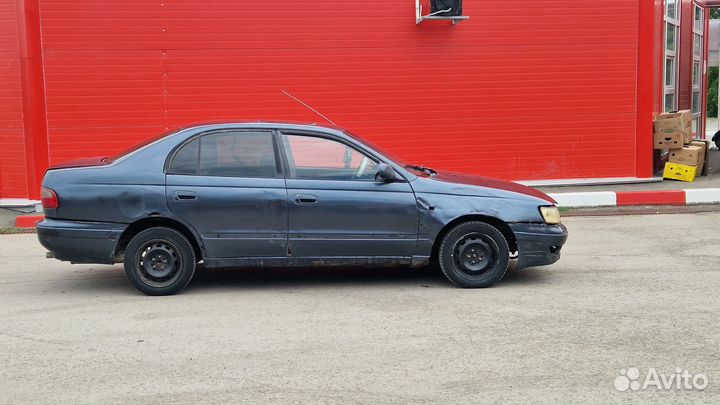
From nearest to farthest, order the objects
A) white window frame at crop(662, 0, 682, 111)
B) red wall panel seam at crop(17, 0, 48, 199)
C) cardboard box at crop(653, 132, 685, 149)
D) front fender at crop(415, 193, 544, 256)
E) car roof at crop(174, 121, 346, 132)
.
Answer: front fender at crop(415, 193, 544, 256) → car roof at crop(174, 121, 346, 132) → red wall panel seam at crop(17, 0, 48, 199) → cardboard box at crop(653, 132, 685, 149) → white window frame at crop(662, 0, 682, 111)

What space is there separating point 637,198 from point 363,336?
7841 millimetres

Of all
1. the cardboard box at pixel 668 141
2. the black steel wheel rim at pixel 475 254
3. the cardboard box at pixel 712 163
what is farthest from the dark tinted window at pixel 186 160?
the cardboard box at pixel 712 163

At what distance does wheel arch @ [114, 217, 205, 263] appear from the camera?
687cm

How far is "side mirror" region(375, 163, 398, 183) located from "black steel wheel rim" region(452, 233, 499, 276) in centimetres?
81

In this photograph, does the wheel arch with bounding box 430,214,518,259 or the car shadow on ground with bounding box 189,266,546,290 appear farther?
the car shadow on ground with bounding box 189,266,546,290

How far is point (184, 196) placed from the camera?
6.82 metres

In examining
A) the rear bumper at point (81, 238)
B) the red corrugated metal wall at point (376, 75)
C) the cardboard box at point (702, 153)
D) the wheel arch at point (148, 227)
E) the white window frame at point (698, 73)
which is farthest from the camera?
the white window frame at point (698, 73)

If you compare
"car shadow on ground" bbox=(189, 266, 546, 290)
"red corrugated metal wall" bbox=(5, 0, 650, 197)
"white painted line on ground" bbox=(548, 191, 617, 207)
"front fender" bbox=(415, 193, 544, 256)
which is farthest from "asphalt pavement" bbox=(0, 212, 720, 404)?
"red corrugated metal wall" bbox=(5, 0, 650, 197)

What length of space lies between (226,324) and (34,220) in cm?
625

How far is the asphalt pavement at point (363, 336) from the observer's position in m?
4.67

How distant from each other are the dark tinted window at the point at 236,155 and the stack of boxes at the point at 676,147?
9143 millimetres

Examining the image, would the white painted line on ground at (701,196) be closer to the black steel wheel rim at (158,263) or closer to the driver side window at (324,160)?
the driver side window at (324,160)

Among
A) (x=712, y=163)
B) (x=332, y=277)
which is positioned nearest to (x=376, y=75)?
(x=332, y=277)

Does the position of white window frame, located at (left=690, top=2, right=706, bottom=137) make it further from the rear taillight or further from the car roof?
the rear taillight
